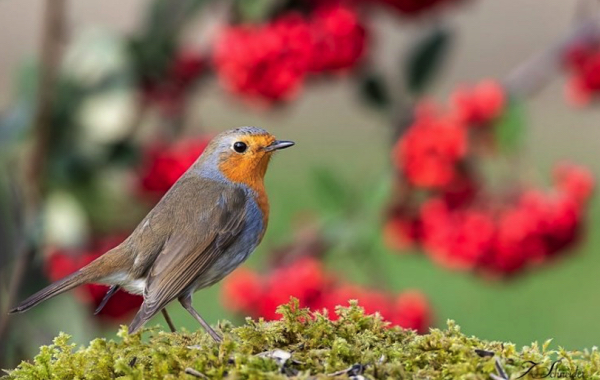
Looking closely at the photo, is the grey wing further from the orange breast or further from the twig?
the twig

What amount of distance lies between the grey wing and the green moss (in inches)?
19.2

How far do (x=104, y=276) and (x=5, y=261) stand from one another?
1.57 metres

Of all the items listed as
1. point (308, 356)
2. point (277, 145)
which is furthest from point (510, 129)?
point (308, 356)

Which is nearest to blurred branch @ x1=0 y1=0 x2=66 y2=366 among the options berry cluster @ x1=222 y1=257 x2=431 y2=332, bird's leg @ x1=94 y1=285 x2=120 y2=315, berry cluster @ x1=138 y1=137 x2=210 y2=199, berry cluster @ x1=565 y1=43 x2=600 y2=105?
berry cluster @ x1=138 y1=137 x2=210 y2=199

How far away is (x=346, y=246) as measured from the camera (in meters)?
4.28

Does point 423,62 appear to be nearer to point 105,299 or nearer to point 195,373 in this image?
point 105,299

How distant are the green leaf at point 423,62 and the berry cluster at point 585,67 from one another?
0.51 meters

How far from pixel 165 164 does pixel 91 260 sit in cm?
45

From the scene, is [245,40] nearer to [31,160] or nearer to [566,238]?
[31,160]

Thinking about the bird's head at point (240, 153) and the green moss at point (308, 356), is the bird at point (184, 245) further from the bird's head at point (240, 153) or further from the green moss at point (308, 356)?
the green moss at point (308, 356)

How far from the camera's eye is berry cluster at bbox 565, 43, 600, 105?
15.1 feet

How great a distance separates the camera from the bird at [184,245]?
10.1ft

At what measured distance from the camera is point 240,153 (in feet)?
11.5

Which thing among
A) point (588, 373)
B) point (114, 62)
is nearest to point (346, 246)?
point (114, 62)
